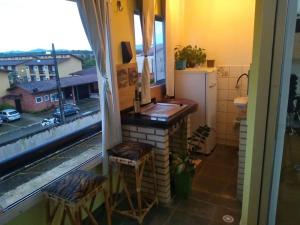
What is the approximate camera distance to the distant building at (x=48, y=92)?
1691 mm

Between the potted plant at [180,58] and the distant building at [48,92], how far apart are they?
4.86ft

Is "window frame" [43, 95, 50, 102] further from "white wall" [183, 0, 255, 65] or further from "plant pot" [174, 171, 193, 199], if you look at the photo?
"white wall" [183, 0, 255, 65]

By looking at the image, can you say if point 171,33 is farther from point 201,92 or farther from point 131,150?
point 131,150

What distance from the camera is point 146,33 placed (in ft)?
8.42

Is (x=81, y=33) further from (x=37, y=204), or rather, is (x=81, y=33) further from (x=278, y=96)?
(x=278, y=96)

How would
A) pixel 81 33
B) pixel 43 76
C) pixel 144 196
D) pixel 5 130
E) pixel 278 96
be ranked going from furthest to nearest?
pixel 144 196 → pixel 81 33 → pixel 43 76 → pixel 5 130 → pixel 278 96

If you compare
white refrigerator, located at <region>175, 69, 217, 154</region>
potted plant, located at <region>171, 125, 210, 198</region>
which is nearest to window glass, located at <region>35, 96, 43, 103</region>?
potted plant, located at <region>171, 125, 210, 198</region>

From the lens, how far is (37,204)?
1.65m

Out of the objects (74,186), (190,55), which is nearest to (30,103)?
(74,186)

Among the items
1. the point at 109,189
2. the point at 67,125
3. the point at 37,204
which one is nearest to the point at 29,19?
the point at 67,125

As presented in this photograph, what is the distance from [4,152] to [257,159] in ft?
5.16

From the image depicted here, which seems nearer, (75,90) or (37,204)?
(37,204)

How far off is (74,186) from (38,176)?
368 mm

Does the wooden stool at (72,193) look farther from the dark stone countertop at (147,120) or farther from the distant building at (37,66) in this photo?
the distant building at (37,66)
